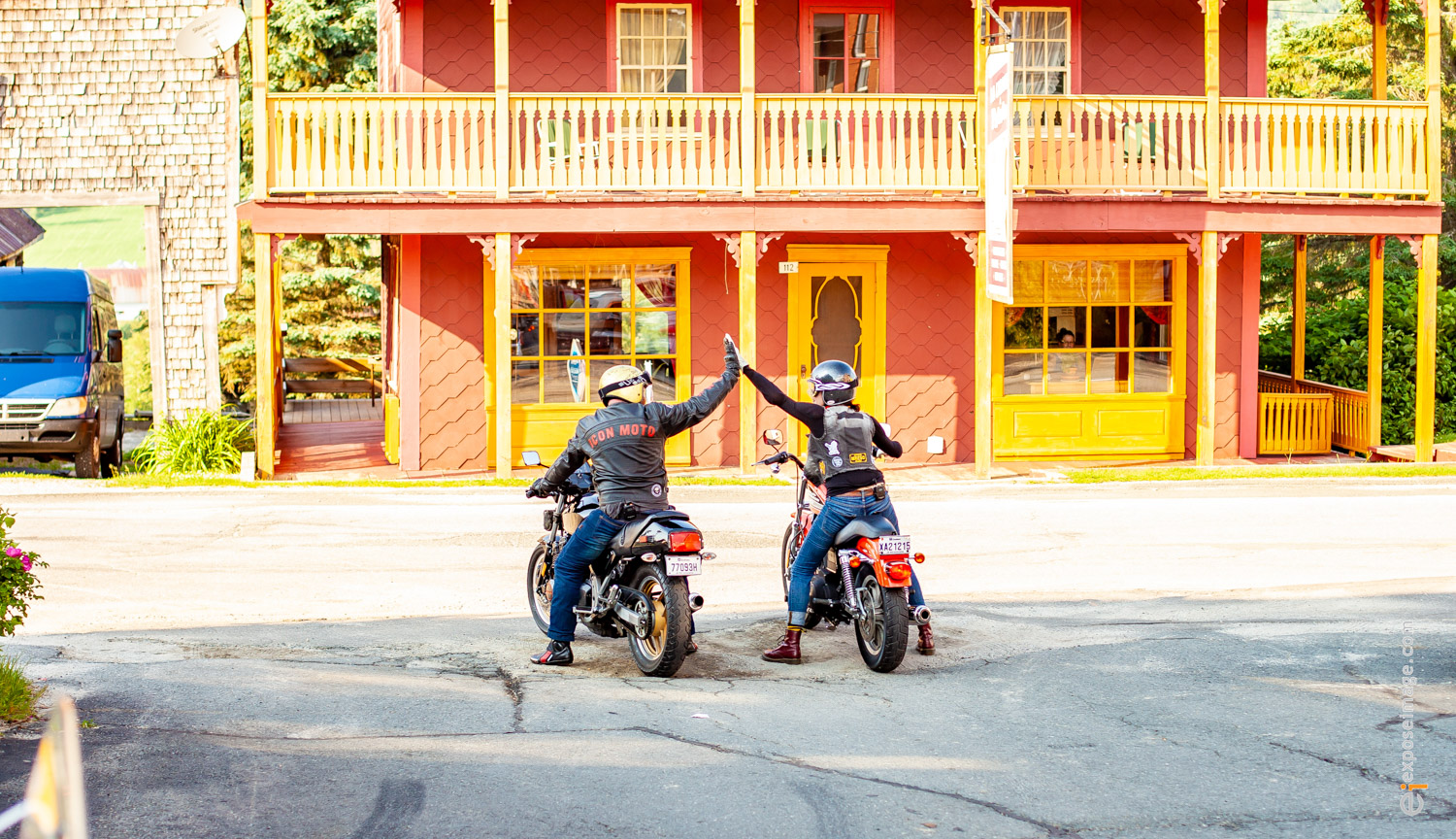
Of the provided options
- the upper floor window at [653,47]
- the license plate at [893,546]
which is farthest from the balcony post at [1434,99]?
the license plate at [893,546]

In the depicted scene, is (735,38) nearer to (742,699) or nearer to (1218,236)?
(1218,236)

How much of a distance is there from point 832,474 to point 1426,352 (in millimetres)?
12724

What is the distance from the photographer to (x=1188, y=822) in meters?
5.25

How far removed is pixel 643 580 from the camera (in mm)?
7711

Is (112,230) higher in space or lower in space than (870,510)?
higher

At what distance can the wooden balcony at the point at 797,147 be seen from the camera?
16922 millimetres

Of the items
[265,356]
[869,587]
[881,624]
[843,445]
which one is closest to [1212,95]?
[265,356]

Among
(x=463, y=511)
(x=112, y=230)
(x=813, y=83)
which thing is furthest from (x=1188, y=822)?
(x=112, y=230)

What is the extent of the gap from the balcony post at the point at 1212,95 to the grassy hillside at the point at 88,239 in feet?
193

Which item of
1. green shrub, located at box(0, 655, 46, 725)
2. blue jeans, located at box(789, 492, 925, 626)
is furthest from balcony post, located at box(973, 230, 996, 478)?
green shrub, located at box(0, 655, 46, 725)

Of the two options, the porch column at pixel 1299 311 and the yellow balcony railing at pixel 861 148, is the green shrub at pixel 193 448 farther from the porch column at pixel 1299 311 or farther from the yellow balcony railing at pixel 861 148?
the porch column at pixel 1299 311

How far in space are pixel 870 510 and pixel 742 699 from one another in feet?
4.54

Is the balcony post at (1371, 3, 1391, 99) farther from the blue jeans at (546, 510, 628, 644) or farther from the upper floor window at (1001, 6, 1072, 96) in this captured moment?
the blue jeans at (546, 510, 628, 644)

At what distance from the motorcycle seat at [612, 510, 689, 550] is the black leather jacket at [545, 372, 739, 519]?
0.29ft
